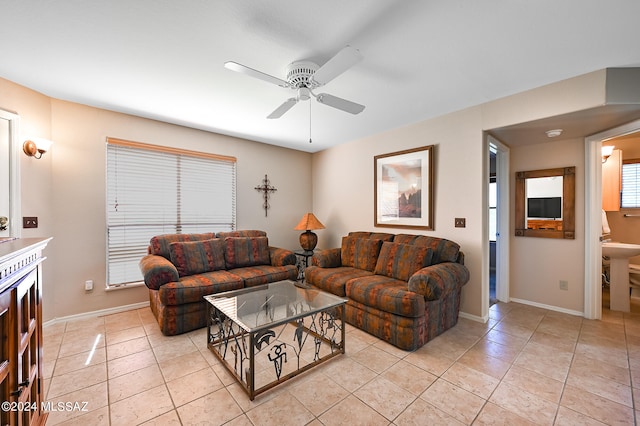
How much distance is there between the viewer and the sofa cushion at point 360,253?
11.0 feet

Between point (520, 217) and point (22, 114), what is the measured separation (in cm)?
589

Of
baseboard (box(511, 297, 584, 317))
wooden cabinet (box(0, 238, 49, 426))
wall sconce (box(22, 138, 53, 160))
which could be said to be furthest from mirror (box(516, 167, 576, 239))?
wall sconce (box(22, 138, 53, 160))

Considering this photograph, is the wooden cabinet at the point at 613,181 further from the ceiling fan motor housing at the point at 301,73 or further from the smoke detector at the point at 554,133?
the ceiling fan motor housing at the point at 301,73

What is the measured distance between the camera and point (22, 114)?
2.59m

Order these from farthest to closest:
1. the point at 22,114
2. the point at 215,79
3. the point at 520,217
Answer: the point at 520,217 → the point at 22,114 → the point at 215,79

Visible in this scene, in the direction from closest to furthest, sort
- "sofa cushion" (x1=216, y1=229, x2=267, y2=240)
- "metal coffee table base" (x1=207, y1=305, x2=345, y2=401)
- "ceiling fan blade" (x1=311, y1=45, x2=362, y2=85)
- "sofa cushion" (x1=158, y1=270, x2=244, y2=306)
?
1. "ceiling fan blade" (x1=311, y1=45, x2=362, y2=85)
2. "metal coffee table base" (x1=207, y1=305, x2=345, y2=401)
3. "sofa cushion" (x1=158, y1=270, x2=244, y2=306)
4. "sofa cushion" (x1=216, y1=229, x2=267, y2=240)

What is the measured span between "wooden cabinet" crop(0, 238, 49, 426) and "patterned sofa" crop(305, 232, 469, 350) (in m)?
2.27

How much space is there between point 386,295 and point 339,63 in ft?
6.41

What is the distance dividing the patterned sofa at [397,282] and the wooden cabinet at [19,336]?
2.27 m

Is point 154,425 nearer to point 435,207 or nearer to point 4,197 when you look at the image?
point 4,197

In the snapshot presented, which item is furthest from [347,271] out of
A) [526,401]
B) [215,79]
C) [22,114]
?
[22,114]

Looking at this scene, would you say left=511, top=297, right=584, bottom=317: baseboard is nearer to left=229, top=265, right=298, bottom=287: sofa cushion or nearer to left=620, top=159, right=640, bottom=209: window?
left=620, top=159, right=640, bottom=209: window

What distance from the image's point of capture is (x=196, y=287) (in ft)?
8.88

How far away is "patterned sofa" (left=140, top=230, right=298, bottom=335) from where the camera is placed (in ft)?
8.62
